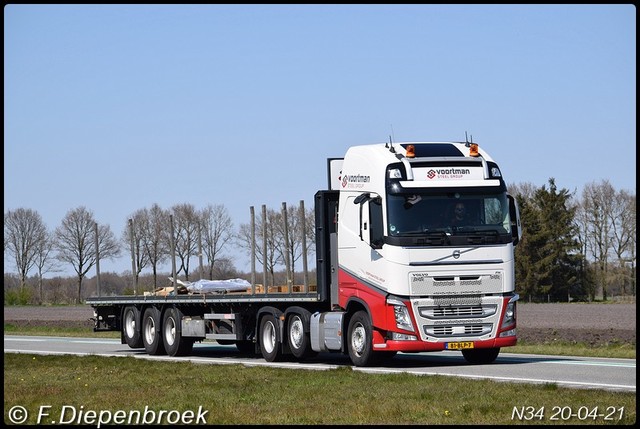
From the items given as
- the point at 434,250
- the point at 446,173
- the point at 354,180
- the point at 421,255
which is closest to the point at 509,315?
the point at 434,250

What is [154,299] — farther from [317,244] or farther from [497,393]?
[497,393]

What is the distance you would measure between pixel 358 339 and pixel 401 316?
4.71 feet

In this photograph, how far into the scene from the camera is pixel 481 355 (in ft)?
75.0

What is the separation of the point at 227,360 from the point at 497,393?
11.2 meters

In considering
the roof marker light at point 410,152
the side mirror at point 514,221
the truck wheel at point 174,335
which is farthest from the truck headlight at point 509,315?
the truck wheel at point 174,335

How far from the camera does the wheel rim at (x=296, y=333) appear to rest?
78.6 ft

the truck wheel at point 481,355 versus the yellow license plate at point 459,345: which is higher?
the yellow license plate at point 459,345

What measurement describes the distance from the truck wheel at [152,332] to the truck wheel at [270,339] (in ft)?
13.9

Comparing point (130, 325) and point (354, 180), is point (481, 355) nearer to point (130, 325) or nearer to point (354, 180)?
point (354, 180)

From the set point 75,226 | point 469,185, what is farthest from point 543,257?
point 469,185

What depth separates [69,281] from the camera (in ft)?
375

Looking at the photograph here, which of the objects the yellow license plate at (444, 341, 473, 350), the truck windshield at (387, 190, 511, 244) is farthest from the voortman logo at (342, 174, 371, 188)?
the yellow license plate at (444, 341, 473, 350)

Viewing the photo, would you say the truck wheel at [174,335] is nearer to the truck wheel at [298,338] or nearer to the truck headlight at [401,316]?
the truck wheel at [298,338]

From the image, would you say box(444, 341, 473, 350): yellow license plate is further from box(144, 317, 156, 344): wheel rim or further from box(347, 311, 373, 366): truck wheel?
box(144, 317, 156, 344): wheel rim
